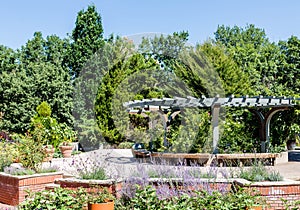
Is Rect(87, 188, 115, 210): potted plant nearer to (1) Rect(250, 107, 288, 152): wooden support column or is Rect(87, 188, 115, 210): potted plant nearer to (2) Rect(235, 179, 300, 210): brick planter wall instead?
(2) Rect(235, 179, 300, 210): brick planter wall

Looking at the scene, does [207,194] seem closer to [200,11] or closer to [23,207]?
[23,207]

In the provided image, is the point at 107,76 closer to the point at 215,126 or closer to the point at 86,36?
the point at 86,36

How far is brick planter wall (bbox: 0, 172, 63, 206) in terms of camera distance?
6836mm

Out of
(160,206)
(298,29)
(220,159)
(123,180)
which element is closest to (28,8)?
(220,159)

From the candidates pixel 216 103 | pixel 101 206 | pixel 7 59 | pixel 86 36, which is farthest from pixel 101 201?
pixel 7 59

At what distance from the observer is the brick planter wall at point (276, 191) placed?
5.40 metres

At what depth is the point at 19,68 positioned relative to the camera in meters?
24.2

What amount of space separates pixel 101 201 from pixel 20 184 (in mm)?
2307

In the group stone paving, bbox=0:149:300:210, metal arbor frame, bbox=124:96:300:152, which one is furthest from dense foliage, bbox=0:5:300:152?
stone paving, bbox=0:149:300:210

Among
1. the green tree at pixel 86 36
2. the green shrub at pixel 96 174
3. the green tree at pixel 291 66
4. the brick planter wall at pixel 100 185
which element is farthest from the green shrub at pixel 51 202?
the green tree at pixel 86 36

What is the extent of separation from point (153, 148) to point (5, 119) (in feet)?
35.3

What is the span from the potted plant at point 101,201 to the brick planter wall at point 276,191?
1912 mm

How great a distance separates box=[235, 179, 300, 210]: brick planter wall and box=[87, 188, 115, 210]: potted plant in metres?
1.91

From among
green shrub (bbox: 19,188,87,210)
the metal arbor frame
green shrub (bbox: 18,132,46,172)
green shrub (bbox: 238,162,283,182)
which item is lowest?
green shrub (bbox: 19,188,87,210)
